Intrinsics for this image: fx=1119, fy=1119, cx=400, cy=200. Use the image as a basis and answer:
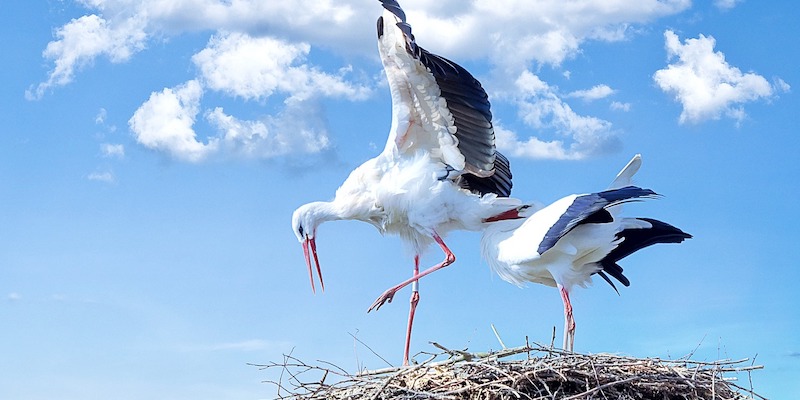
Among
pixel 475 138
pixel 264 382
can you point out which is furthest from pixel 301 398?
pixel 475 138

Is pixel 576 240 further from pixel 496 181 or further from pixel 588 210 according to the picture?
pixel 496 181

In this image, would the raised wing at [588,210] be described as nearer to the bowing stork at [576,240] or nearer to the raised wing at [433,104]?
the bowing stork at [576,240]

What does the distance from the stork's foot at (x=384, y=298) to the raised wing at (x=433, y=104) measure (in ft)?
3.23

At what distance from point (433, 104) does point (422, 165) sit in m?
0.47

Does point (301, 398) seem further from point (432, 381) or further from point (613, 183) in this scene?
point (613, 183)

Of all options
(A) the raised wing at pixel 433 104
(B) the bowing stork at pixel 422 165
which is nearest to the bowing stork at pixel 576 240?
(B) the bowing stork at pixel 422 165

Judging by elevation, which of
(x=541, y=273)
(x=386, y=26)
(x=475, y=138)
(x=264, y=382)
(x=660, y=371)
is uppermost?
(x=386, y=26)

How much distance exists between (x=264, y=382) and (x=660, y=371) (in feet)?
7.28

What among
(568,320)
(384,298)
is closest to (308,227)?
(384,298)

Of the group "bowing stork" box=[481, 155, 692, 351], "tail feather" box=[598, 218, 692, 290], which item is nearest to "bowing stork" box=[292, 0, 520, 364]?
"bowing stork" box=[481, 155, 692, 351]

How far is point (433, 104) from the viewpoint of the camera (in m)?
7.52

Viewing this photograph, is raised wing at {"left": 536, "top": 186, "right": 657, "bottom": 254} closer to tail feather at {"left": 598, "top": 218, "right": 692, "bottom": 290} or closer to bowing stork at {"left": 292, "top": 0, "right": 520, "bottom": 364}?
tail feather at {"left": 598, "top": 218, "right": 692, "bottom": 290}

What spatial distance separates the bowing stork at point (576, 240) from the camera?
22.1 ft

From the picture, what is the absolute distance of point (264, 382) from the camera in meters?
6.42
